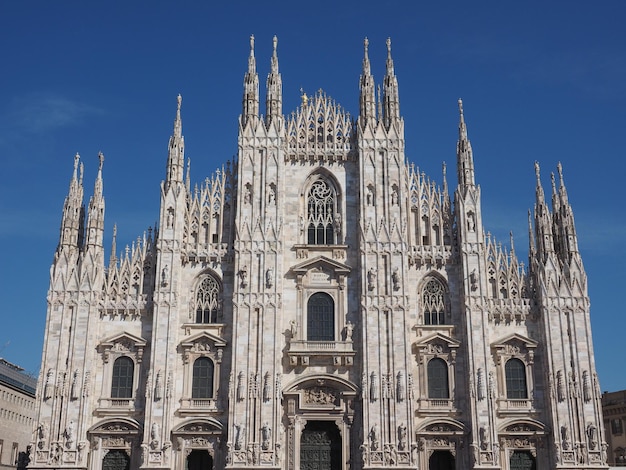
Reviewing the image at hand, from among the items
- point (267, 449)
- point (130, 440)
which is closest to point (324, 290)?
point (267, 449)

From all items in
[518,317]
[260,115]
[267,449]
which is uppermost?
[260,115]

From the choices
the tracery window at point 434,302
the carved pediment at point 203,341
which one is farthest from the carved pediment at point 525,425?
the carved pediment at point 203,341

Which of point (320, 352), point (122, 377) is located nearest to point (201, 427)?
point (122, 377)

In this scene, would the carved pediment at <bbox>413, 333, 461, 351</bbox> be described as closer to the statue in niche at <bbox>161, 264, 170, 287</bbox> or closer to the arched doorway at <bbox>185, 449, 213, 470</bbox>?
the arched doorway at <bbox>185, 449, 213, 470</bbox>

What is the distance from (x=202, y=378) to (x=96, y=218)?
10209 mm

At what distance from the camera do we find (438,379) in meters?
40.4

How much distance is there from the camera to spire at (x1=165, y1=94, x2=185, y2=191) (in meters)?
42.6

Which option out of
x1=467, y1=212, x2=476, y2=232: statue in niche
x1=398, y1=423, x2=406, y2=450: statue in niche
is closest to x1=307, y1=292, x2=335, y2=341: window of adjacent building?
x1=398, y1=423, x2=406, y2=450: statue in niche

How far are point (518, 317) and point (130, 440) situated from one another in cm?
2063

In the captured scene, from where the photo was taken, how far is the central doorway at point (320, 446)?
3916 cm

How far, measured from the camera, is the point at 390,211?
42281mm

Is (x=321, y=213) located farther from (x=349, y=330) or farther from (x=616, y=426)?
(x=616, y=426)

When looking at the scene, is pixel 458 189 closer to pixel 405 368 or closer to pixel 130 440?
pixel 405 368

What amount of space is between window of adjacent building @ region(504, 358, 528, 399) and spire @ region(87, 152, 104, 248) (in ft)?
72.7
